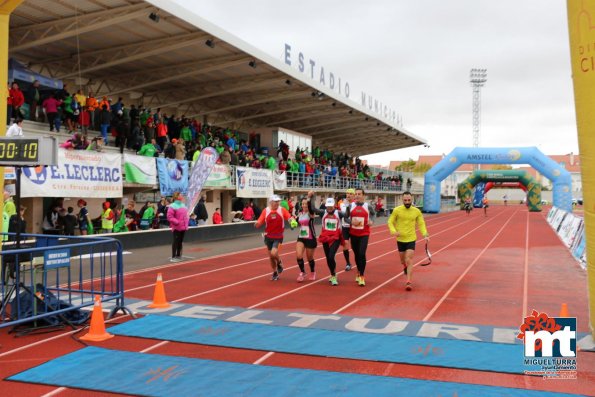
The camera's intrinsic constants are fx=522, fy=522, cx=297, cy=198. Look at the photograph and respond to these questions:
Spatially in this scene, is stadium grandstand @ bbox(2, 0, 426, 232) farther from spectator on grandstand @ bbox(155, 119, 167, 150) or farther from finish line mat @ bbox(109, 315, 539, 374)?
finish line mat @ bbox(109, 315, 539, 374)

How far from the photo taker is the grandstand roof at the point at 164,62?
17438mm

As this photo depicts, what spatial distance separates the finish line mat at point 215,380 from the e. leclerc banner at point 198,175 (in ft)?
40.4

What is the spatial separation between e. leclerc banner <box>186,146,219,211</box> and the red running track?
2693 mm

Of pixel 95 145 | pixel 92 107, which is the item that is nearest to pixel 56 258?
pixel 95 145

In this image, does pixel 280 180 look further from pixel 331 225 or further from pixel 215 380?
pixel 215 380

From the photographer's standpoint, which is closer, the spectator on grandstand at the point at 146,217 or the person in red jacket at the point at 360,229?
the person in red jacket at the point at 360,229

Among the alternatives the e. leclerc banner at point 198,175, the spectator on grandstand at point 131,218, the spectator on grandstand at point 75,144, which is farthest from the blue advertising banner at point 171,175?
the spectator on grandstand at point 75,144

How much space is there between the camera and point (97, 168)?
16.6 m

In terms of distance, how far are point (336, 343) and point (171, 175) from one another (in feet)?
49.6

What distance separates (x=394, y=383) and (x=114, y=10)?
52.5 ft

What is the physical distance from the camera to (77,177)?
15.7m

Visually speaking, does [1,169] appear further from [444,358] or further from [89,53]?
[89,53]

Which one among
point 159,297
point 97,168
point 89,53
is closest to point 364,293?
point 159,297

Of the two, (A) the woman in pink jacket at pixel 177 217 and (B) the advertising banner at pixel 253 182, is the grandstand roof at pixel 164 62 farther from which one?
(A) the woman in pink jacket at pixel 177 217
